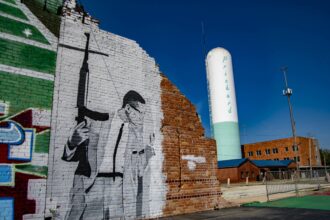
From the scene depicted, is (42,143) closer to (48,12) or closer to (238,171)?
(48,12)

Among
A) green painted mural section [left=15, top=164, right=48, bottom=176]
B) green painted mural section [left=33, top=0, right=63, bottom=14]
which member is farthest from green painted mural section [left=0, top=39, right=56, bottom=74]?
green painted mural section [left=15, top=164, right=48, bottom=176]

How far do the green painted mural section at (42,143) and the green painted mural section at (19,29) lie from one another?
2320 mm

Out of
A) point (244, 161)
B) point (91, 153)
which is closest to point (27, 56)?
point (91, 153)

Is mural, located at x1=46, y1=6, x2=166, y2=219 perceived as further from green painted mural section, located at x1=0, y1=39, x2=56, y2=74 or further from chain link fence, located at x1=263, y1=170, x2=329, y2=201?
chain link fence, located at x1=263, y1=170, x2=329, y2=201

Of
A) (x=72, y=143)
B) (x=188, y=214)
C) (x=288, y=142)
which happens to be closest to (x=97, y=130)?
(x=72, y=143)

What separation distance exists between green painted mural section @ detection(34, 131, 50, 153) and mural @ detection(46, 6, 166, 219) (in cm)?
14

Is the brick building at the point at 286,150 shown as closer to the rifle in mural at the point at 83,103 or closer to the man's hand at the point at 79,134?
the rifle in mural at the point at 83,103

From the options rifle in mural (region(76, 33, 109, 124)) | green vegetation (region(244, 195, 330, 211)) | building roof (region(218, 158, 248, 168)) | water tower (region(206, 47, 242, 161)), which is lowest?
green vegetation (region(244, 195, 330, 211))

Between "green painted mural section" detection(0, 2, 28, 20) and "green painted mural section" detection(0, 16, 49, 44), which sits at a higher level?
"green painted mural section" detection(0, 2, 28, 20)

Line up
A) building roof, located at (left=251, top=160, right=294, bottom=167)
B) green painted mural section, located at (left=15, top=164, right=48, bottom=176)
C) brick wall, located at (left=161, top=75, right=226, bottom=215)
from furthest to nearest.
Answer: building roof, located at (left=251, top=160, right=294, bottom=167), brick wall, located at (left=161, top=75, right=226, bottom=215), green painted mural section, located at (left=15, top=164, right=48, bottom=176)

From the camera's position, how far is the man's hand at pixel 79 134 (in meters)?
6.66

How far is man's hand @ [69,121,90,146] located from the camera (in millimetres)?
6661

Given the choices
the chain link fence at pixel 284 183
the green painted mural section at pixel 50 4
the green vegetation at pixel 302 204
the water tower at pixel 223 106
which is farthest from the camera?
the water tower at pixel 223 106

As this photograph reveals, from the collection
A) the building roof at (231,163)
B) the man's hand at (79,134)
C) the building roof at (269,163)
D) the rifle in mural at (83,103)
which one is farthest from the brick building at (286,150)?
the man's hand at (79,134)
